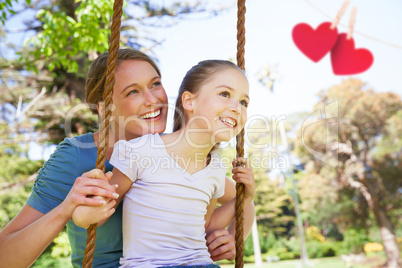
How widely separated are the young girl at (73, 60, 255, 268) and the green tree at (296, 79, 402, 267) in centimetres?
1380

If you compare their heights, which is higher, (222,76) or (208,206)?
(222,76)

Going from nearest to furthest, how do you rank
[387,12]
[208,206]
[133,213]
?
1. [133,213]
2. [208,206]
3. [387,12]

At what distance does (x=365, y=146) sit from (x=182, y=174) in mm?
15688

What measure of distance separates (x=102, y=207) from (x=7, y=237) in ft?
1.13

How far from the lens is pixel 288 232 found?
22188 millimetres

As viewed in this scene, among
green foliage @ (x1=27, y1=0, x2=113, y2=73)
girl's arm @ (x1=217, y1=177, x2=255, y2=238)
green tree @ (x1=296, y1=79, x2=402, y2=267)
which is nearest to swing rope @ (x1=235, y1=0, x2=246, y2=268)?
girl's arm @ (x1=217, y1=177, x2=255, y2=238)

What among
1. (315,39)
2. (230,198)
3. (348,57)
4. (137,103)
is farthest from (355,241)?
(137,103)

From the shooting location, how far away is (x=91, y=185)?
0.95 m

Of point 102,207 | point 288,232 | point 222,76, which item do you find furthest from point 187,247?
point 288,232

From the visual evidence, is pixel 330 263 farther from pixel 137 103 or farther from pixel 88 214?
pixel 88 214

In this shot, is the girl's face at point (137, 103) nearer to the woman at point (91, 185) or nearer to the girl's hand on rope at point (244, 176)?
the woman at point (91, 185)

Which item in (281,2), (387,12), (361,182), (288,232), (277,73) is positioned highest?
(281,2)

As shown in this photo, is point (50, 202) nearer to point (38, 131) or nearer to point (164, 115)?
point (164, 115)

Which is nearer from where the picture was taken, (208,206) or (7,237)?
(7,237)
